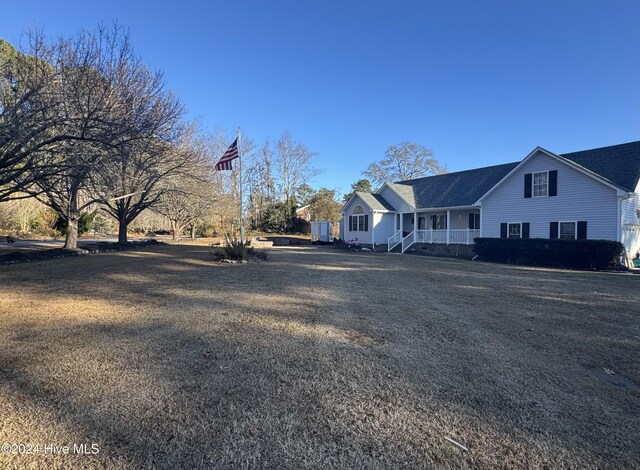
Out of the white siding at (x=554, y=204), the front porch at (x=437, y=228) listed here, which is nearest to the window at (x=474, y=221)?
the front porch at (x=437, y=228)

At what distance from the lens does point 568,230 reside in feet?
53.5

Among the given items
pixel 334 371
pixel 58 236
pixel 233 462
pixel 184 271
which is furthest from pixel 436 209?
pixel 58 236

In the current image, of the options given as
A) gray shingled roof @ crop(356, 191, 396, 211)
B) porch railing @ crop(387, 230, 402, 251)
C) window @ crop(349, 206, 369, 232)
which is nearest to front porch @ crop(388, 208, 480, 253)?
porch railing @ crop(387, 230, 402, 251)

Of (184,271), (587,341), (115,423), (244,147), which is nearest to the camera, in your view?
(115,423)

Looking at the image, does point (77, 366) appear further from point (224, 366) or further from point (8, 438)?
point (224, 366)

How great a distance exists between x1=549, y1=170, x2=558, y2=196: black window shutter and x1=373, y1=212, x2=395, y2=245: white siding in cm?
1058

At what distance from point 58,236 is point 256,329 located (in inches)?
1486

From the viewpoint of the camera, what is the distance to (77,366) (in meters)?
3.37

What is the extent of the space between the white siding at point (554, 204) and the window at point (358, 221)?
8.14m

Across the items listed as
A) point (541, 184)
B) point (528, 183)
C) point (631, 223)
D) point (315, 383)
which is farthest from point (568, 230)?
point (315, 383)

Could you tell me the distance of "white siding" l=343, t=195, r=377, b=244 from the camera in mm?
24908

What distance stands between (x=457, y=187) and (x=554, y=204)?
7247 mm

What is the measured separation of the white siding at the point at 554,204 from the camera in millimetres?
15094

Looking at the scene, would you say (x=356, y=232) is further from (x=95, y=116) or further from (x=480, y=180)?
(x=95, y=116)
